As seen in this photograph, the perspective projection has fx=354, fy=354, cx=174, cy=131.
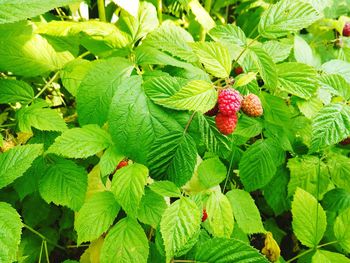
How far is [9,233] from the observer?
790mm

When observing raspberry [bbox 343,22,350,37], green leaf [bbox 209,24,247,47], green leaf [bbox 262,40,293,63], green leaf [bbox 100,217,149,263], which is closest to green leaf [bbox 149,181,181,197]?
green leaf [bbox 100,217,149,263]

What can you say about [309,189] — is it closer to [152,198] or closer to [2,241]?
[152,198]

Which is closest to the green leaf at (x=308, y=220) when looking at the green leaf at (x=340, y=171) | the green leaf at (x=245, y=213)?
the green leaf at (x=245, y=213)

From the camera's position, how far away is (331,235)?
4.28ft

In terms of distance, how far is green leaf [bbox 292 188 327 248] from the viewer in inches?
42.0

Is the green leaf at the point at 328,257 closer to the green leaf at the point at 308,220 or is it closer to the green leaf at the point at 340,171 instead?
the green leaf at the point at 308,220

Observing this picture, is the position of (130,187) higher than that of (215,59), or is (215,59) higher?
(215,59)

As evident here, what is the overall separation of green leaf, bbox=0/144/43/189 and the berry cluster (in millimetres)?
456

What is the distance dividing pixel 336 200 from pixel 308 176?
15 cm

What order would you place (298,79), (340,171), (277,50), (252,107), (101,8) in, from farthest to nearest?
1. (101,8)
2. (340,171)
3. (277,50)
4. (298,79)
5. (252,107)

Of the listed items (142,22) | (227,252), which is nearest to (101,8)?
(142,22)

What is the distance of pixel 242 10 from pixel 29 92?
120cm

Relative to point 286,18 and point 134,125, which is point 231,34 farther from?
point 134,125

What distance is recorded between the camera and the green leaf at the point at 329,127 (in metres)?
0.96
